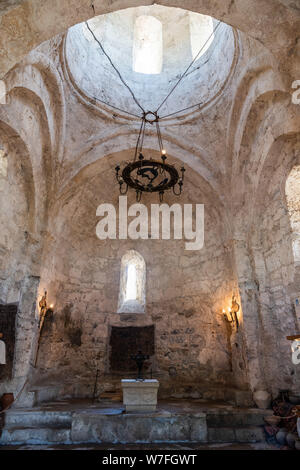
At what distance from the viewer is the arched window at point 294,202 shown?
241 inches

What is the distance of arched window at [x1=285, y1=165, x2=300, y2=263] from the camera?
241 inches

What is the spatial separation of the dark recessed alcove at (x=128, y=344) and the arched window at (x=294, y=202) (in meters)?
5.08

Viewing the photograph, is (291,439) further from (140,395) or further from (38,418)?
(38,418)

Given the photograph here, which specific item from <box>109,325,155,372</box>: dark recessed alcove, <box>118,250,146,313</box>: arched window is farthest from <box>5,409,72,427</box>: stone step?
<box>118,250,146,313</box>: arched window

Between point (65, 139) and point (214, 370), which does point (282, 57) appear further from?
point (214, 370)

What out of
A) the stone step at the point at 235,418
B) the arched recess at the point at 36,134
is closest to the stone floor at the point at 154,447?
the stone step at the point at 235,418

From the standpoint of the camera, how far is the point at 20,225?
7.41m

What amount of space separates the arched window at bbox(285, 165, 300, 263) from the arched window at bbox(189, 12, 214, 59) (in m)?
5.89

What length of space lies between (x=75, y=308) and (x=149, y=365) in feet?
8.97

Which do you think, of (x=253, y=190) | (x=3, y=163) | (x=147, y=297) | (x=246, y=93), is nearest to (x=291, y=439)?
(x=253, y=190)

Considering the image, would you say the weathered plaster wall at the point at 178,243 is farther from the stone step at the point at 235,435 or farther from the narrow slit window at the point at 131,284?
the stone step at the point at 235,435

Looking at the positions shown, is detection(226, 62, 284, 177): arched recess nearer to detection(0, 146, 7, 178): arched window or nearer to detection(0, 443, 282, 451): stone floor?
detection(0, 146, 7, 178): arched window

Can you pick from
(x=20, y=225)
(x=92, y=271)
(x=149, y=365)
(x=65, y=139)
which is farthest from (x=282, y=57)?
(x=149, y=365)

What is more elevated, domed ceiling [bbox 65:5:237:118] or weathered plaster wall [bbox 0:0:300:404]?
domed ceiling [bbox 65:5:237:118]
